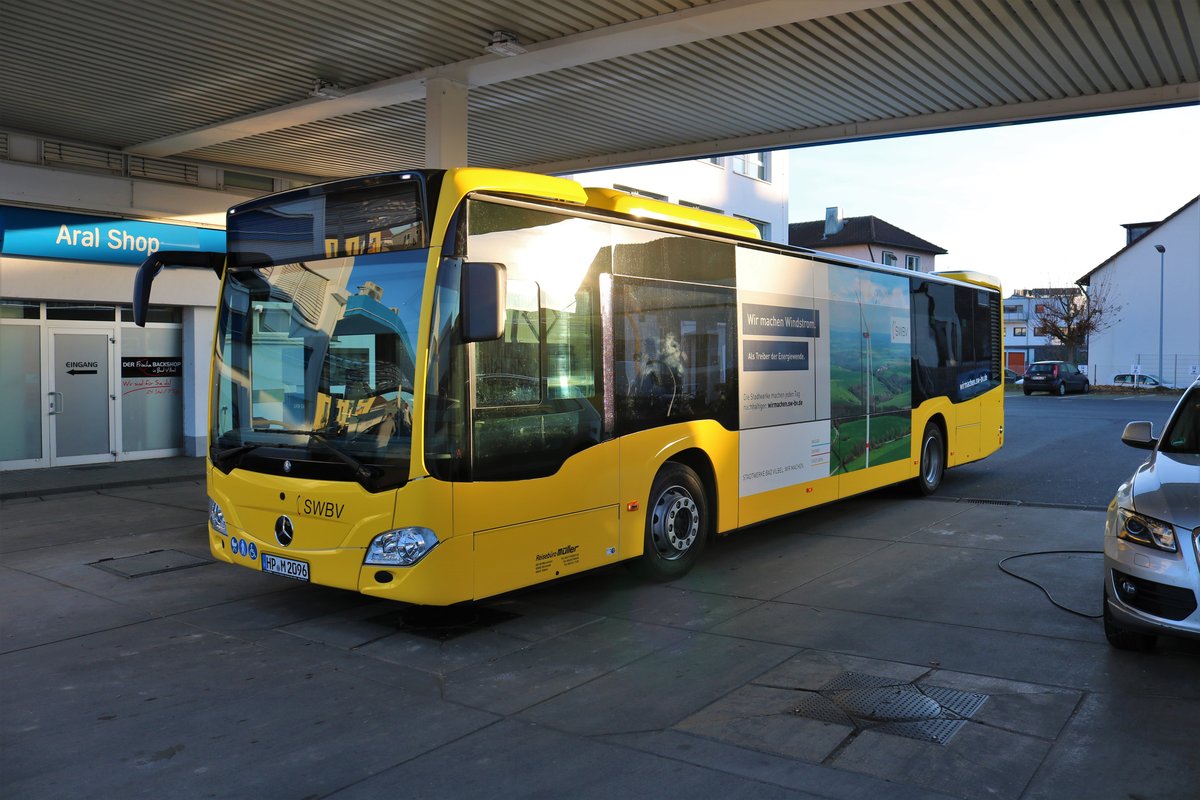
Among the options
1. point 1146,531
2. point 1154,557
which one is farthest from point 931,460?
point 1154,557

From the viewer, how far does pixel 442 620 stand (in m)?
6.86

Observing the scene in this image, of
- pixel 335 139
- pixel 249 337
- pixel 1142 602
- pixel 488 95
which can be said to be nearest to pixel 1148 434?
pixel 1142 602

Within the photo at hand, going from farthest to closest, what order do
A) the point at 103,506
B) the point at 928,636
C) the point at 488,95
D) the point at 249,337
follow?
1. the point at 488,95
2. the point at 103,506
3. the point at 249,337
4. the point at 928,636

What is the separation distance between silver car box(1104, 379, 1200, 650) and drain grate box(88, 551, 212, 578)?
7519 mm

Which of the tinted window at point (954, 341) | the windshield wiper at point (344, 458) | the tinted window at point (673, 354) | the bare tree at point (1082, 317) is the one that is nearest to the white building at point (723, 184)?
the tinted window at point (954, 341)

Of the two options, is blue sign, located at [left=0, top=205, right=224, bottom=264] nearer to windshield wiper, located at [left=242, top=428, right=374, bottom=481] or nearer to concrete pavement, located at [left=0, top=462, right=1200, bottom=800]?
concrete pavement, located at [left=0, top=462, right=1200, bottom=800]

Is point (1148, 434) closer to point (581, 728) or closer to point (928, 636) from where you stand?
point (928, 636)

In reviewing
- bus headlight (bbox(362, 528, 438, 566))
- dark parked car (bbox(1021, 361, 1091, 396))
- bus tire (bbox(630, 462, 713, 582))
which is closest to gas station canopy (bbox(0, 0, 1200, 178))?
bus tire (bbox(630, 462, 713, 582))

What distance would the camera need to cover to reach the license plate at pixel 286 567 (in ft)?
20.8

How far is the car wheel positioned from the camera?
18.9 ft

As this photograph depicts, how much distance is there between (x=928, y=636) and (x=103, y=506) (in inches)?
414

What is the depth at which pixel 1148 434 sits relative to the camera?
258 inches

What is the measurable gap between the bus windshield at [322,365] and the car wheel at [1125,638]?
4444 millimetres

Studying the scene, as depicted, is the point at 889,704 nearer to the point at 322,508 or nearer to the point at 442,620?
the point at 442,620
